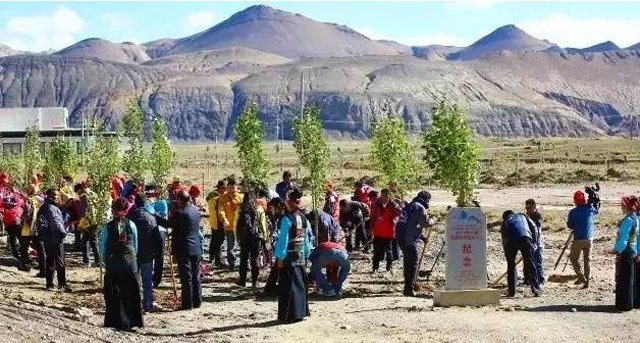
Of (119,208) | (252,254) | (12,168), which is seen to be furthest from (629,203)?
(12,168)

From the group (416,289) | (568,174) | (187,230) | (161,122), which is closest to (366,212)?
(416,289)

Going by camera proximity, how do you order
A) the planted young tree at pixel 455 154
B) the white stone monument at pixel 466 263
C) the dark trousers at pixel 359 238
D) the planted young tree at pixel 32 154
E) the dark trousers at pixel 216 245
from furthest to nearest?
1. the planted young tree at pixel 32 154
2. the dark trousers at pixel 359 238
3. the dark trousers at pixel 216 245
4. the planted young tree at pixel 455 154
5. the white stone monument at pixel 466 263

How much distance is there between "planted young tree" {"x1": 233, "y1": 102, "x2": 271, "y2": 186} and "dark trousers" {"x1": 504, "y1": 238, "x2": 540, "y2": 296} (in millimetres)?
14428

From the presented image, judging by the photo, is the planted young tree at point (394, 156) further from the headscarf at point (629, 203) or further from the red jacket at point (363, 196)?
the headscarf at point (629, 203)

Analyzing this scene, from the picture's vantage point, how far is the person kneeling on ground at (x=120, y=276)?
42.6ft

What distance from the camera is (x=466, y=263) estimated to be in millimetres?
15359

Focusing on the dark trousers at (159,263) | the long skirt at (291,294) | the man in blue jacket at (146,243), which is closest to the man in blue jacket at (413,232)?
the long skirt at (291,294)

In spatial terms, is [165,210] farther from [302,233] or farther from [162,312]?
[302,233]

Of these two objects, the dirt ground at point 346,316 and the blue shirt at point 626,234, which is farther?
the blue shirt at point 626,234

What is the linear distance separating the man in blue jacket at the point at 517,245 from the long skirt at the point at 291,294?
13.5 ft

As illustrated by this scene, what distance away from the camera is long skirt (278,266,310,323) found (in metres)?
13.6

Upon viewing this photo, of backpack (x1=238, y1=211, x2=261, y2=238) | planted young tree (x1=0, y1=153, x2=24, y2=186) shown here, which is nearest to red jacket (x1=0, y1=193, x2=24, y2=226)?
backpack (x1=238, y1=211, x2=261, y2=238)

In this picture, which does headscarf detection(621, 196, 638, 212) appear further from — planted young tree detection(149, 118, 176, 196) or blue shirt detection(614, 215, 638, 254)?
planted young tree detection(149, 118, 176, 196)

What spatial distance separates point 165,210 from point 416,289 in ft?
15.9
